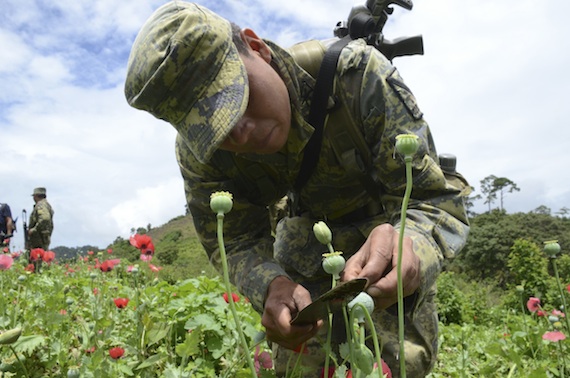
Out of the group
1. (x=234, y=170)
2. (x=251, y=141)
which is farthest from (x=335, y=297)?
(x=234, y=170)

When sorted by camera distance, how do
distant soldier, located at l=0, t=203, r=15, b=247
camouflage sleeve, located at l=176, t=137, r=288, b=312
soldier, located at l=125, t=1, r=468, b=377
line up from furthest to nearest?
distant soldier, located at l=0, t=203, r=15, b=247 → camouflage sleeve, located at l=176, t=137, r=288, b=312 → soldier, located at l=125, t=1, r=468, b=377

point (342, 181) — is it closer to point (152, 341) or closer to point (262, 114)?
point (262, 114)

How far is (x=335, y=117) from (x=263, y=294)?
0.61 m

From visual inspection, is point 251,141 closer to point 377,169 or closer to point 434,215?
point 377,169

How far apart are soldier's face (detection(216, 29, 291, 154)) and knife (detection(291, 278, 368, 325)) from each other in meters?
0.51

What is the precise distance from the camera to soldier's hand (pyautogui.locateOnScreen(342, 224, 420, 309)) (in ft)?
3.39

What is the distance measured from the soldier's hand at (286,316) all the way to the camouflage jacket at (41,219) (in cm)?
794

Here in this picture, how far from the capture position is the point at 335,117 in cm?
163

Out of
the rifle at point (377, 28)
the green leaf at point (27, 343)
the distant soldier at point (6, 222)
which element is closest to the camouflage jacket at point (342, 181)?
the rifle at point (377, 28)

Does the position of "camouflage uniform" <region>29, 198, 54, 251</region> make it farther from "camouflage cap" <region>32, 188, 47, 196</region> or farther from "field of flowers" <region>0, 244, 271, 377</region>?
"field of flowers" <region>0, 244, 271, 377</region>

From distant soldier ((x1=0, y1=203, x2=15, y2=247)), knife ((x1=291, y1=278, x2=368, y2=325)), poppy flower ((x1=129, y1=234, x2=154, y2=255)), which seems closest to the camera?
knife ((x1=291, y1=278, x2=368, y2=325))

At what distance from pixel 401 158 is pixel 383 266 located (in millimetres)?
516

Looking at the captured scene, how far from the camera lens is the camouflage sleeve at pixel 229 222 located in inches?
70.1

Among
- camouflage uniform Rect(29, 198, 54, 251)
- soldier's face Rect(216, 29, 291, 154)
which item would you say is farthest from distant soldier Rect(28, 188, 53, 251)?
soldier's face Rect(216, 29, 291, 154)
